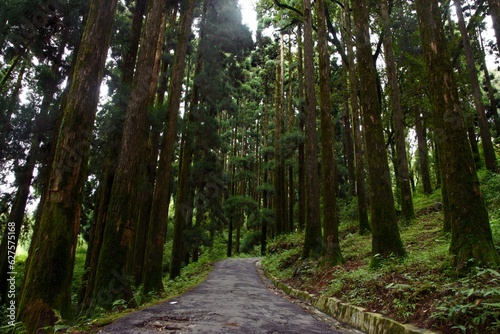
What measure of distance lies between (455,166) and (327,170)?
5578 mm

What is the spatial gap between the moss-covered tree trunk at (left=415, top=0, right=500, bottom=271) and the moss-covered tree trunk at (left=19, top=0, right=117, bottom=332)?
226 inches

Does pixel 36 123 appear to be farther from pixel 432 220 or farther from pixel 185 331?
pixel 432 220

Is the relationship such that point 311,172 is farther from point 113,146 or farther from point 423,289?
point 423,289

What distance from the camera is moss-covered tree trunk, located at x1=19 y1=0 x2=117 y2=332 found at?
4.82 m

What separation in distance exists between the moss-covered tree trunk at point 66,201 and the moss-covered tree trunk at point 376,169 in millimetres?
5843

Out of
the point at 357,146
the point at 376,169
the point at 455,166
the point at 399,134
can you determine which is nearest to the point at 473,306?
the point at 455,166

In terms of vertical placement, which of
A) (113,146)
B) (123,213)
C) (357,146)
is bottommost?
(123,213)

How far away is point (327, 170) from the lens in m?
10.4

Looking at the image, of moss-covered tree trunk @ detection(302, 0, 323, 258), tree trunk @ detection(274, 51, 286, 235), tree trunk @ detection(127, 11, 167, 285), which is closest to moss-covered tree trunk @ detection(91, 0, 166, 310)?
tree trunk @ detection(127, 11, 167, 285)

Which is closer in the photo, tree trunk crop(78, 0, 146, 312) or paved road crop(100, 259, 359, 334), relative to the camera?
paved road crop(100, 259, 359, 334)

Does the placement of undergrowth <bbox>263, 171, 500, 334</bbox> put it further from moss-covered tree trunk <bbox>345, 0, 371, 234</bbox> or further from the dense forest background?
moss-covered tree trunk <bbox>345, 0, 371, 234</bbox>

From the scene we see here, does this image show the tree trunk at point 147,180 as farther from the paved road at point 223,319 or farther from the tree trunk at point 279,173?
the tree trunk at point 279,173

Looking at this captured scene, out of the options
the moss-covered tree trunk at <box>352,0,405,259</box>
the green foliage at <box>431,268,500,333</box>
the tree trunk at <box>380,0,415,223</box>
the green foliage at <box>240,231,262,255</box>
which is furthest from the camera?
the green foliage at <box>240,231,262,255</box>

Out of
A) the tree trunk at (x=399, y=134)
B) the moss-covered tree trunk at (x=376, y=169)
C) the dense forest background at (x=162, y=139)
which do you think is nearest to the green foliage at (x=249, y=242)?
the dense forest background at (x=162, y=139)
